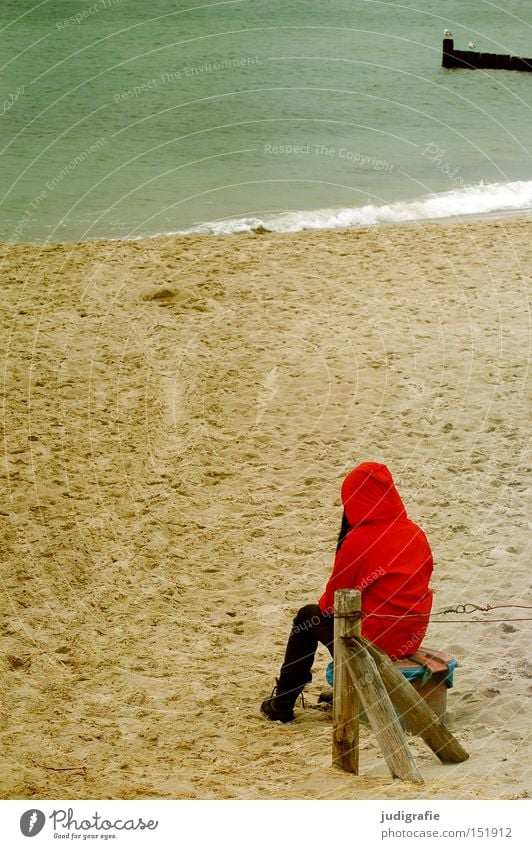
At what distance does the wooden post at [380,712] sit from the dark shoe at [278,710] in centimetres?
104

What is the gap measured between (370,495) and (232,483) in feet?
11.0

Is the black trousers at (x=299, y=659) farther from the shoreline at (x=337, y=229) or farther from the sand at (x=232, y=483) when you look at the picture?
the shoreline at (x=337, y=229)

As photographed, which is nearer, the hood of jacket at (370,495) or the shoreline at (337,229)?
the hood of jacket at (370,495)

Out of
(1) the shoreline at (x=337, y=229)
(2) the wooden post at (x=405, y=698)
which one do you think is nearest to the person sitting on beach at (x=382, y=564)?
(2) the wooden post at (x=405, y=698)

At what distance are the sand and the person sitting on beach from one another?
638 millimetres

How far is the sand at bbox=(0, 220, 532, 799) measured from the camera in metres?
5.45

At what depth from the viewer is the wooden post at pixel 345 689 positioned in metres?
4.75

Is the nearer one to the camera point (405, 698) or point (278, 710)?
point (405, 698)

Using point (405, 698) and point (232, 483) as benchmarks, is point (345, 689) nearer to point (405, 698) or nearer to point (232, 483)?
point (405, 698)

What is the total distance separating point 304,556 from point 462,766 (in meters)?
2.79

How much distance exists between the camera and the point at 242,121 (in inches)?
931

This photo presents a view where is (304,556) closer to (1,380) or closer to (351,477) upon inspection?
(351,477)

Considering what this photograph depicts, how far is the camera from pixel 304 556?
300 inches

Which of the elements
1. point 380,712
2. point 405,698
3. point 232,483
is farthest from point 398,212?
point 380,712
